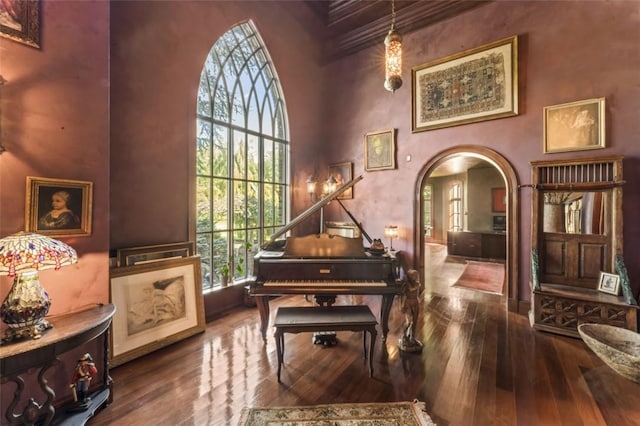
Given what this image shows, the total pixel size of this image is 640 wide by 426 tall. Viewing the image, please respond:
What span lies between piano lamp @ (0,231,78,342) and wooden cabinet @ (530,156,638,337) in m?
4.86

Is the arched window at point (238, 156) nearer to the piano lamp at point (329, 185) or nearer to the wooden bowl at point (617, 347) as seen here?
the piano lamp at point (329, 185)

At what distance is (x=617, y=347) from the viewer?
2.43m

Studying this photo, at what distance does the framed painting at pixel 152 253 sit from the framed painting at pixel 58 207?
726 mm

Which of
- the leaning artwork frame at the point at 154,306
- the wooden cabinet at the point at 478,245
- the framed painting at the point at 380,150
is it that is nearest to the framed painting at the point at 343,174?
the framed painting at the point at 380,150

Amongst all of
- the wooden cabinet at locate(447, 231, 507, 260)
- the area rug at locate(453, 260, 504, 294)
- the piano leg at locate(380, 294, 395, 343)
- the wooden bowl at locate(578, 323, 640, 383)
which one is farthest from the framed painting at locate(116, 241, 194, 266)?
the wooden cabinet at locate(447, 231, 507, 260)

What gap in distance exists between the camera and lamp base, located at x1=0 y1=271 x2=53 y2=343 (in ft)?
4.96

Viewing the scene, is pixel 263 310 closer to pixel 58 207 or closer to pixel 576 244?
pixel 58 207

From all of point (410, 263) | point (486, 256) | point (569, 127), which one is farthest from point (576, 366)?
point (486, 256)

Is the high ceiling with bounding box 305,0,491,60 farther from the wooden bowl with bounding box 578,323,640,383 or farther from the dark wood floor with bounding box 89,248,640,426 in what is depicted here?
the dark wood floor with bounding box 89,248,640,426

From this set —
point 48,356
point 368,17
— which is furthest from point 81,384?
point 368,17

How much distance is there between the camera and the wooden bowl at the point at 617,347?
7.05 ft

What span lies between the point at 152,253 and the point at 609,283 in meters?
5.55

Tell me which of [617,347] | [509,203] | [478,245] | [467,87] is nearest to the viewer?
[617,347]

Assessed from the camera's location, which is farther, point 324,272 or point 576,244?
point 576,244
